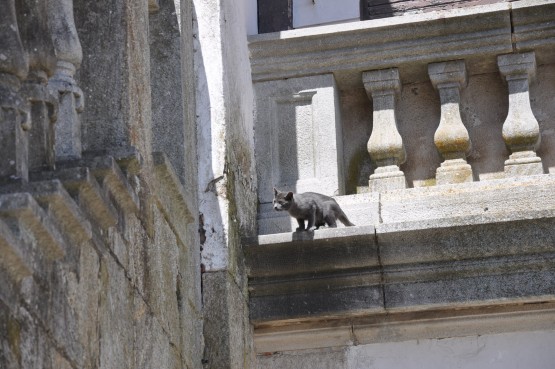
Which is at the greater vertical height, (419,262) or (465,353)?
(419,262)

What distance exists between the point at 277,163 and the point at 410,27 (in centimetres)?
83

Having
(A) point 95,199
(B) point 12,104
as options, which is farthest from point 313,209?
(B) point 12,104

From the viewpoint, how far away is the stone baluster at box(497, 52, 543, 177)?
19.7 feet

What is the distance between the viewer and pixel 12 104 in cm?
338

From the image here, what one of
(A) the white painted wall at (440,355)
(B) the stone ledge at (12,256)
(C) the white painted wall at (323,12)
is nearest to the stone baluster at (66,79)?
(B) the stone ledge at (12,256)

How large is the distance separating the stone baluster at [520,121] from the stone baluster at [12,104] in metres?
3.03

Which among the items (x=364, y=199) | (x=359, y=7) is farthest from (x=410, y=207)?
(x=359, y=7)

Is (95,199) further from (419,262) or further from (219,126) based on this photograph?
(419,262)

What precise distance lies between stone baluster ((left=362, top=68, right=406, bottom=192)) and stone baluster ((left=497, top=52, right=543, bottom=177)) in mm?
458

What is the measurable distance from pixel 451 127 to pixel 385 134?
286 millimetres

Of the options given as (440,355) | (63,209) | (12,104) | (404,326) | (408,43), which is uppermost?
(408,43)

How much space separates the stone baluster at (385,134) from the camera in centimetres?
611

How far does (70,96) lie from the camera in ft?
13.0

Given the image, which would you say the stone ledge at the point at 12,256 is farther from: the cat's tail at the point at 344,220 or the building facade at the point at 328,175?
the cat's tail at the point at 344,220
